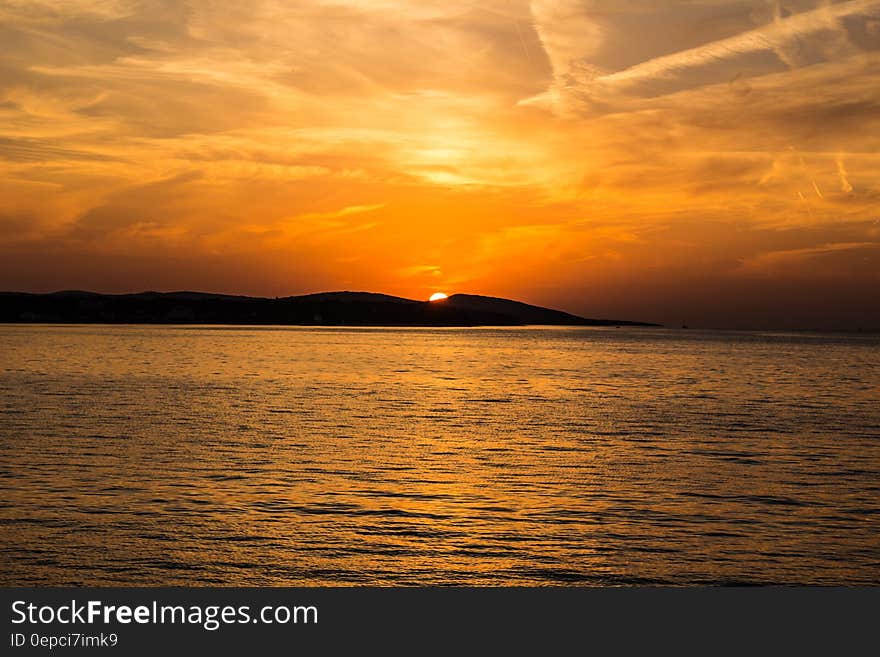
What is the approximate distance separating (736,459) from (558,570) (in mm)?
18942

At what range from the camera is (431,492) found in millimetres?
26844

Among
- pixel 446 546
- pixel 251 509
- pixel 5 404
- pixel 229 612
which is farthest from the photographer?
pixel 5 404

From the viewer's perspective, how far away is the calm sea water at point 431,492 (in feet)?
61.2

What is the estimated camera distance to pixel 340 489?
88.8 feet

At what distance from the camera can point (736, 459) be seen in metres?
35.1

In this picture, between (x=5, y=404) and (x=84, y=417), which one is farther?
(x=5, y=404)

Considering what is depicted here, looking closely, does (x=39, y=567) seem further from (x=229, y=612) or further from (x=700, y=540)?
(x=700, y=540)

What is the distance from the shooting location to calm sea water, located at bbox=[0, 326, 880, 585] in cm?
1866

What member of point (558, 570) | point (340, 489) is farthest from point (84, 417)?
point (558, 570)

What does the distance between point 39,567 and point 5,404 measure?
3816 centimetres

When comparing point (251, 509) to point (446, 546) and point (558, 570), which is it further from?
point (558, 570)

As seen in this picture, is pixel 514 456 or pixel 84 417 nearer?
pixel 514 456

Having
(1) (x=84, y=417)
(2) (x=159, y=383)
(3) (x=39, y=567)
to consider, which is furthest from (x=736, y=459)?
(2) (x=159, y=383)

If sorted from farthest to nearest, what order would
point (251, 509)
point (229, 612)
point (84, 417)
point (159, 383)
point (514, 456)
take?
point (159, 383)
point (84, 417)
point (514, 456)
point (251, 509)
point (229, 612)
